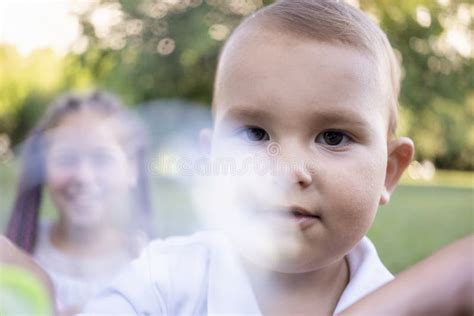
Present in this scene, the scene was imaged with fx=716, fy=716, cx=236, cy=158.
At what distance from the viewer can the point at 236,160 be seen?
796 mm

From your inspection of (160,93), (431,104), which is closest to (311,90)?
(160,93)

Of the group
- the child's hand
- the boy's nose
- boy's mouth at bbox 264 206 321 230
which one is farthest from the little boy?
the boy's nose

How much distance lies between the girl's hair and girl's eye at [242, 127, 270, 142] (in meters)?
1.18

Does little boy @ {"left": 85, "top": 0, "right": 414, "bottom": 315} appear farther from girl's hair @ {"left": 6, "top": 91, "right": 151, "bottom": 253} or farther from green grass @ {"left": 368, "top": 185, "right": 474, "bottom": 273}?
green grass @ {"left": 368, "top": 185, "right": 474, "bottom": 273}

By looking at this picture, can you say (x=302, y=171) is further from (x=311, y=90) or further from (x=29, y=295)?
(x=29, y=295)

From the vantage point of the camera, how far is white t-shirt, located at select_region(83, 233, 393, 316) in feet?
2.68

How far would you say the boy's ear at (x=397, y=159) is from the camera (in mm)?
896

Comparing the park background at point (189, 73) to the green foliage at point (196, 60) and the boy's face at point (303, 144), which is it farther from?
the boy's face at point (303, 144)

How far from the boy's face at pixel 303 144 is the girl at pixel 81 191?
1.09 m

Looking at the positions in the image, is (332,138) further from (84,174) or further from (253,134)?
(84,174)

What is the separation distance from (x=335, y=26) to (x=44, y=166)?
1410 mm

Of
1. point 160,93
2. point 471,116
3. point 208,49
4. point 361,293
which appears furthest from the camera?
point 471,116

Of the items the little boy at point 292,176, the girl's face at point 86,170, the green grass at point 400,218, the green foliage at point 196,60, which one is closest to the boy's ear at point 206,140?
the little boy at point 292,176

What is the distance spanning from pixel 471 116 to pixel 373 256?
29.0ft
